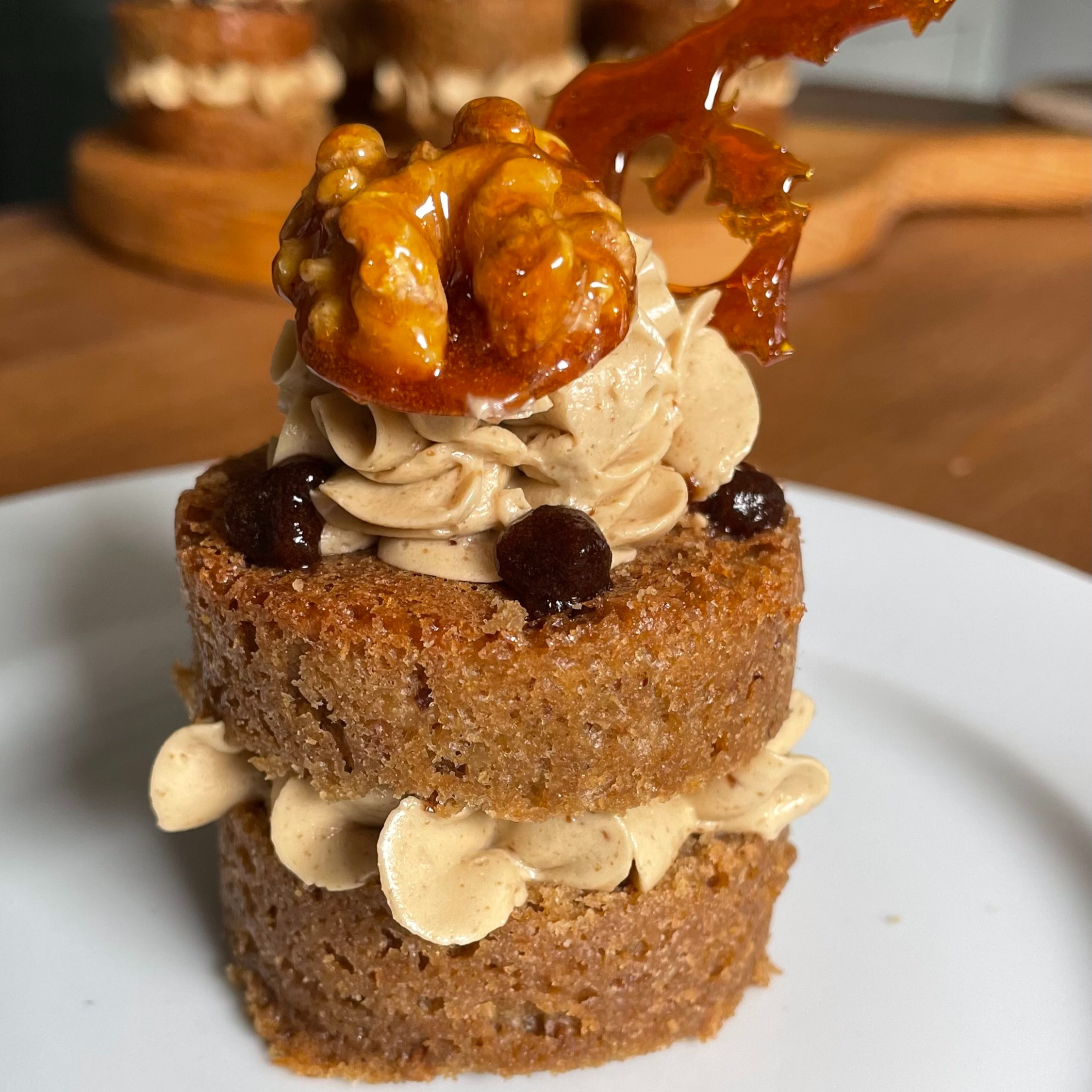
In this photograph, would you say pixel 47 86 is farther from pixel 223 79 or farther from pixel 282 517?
pixel 282 517

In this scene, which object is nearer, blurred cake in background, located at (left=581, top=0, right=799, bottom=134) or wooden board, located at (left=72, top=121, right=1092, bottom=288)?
wooden board, located at (left=72, top=121, right=1092, bottom=288)

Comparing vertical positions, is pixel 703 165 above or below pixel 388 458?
above

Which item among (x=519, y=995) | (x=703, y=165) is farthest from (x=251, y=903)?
(x=703, y=165)

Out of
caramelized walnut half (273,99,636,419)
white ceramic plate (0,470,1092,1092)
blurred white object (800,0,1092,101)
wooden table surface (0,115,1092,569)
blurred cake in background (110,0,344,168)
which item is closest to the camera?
caramelized walnut half (273,99,636,419)

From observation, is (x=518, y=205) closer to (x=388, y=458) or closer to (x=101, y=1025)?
(x=388, y=458)

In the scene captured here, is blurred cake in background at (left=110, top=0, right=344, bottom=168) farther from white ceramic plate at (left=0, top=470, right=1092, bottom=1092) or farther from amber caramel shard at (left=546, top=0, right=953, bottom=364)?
amber caramel shard at (left=546, top=0, right=953, bottom=364)

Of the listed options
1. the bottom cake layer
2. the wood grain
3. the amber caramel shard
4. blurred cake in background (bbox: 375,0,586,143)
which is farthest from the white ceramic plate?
blurred cake in background (bbox: 375,0,586,143)

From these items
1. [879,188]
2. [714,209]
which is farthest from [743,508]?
[879,188]

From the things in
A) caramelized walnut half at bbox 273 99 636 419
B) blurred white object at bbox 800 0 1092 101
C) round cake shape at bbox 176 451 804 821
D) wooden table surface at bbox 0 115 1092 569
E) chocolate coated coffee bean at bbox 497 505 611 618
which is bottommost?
blurred white object at bbox 800 0 1092 101
